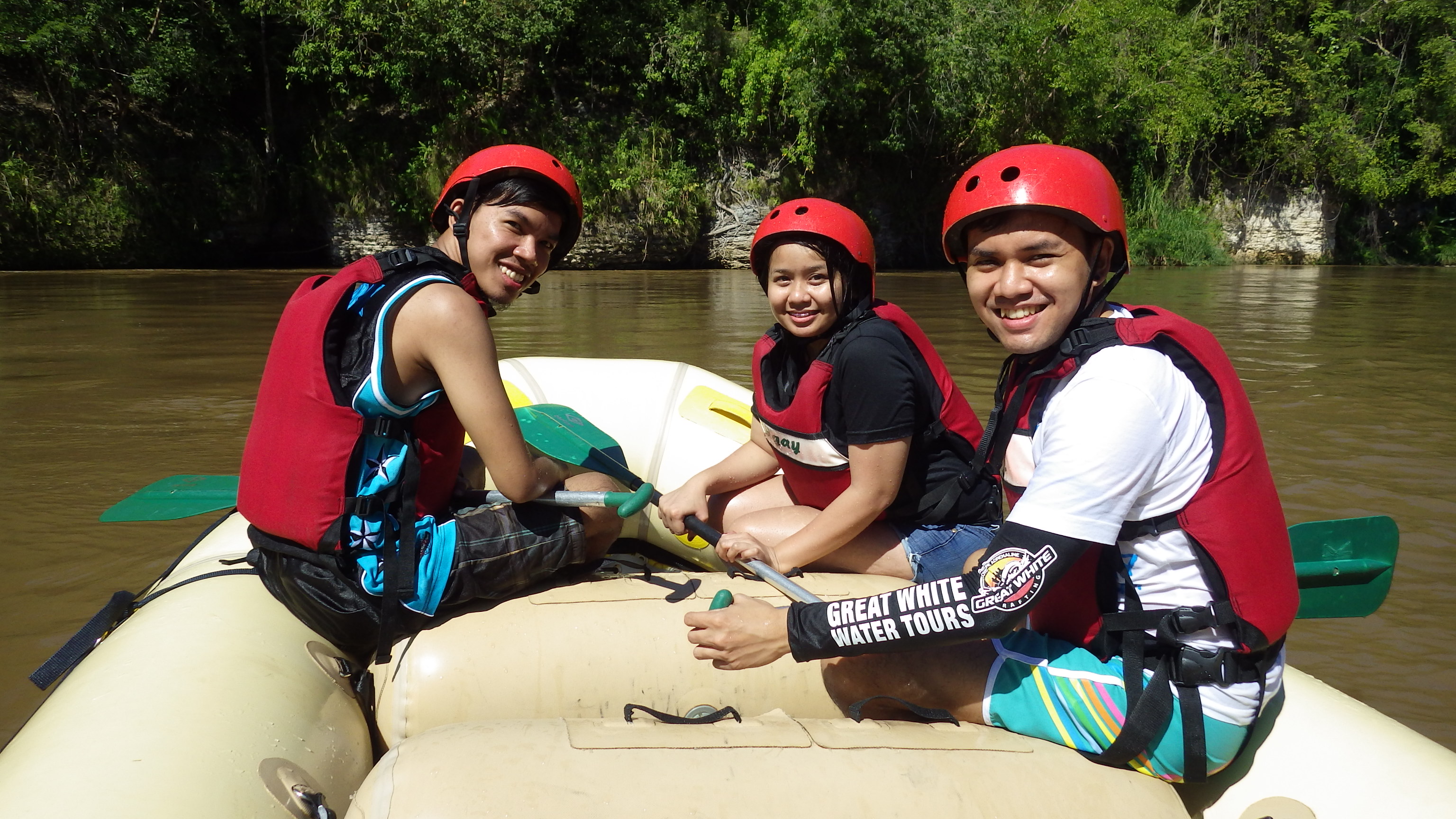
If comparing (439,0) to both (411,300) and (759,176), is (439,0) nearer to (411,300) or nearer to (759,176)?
A: (759,176)

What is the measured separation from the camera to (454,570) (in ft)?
6.06

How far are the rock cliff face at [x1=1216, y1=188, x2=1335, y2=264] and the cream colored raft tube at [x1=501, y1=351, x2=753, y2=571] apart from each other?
22.7 meters

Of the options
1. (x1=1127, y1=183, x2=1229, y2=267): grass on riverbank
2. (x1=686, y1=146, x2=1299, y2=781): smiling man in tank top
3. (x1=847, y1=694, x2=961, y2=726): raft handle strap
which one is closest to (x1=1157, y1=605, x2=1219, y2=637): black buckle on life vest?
(x1=686, y1=146, x2=1299, y2=781): smiling man in tank top

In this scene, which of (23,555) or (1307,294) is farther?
(1307,294)

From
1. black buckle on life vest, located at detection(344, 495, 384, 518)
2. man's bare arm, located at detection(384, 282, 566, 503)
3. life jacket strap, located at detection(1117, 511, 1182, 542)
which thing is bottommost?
black buckle on life vest, located at detection(344, 495, 384, 518)

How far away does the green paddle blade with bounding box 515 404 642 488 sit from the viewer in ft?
8.16

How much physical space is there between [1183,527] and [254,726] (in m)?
1.54

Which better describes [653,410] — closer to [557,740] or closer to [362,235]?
[557,740]

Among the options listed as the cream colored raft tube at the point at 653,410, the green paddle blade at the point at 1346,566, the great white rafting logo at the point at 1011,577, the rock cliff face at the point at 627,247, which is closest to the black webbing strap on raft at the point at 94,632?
the cream colored raft tube at the point at 653,410

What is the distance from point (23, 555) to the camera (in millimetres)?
3045

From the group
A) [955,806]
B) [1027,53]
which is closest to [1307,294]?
[1027,53]

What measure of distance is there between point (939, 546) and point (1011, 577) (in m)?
0.85

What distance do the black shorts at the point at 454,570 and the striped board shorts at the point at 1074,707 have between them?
0.96 m

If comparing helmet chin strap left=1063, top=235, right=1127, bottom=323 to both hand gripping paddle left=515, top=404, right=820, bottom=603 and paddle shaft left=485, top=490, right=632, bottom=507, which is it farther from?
paddle shaft left=485, top=490, right=632, bottom=507
